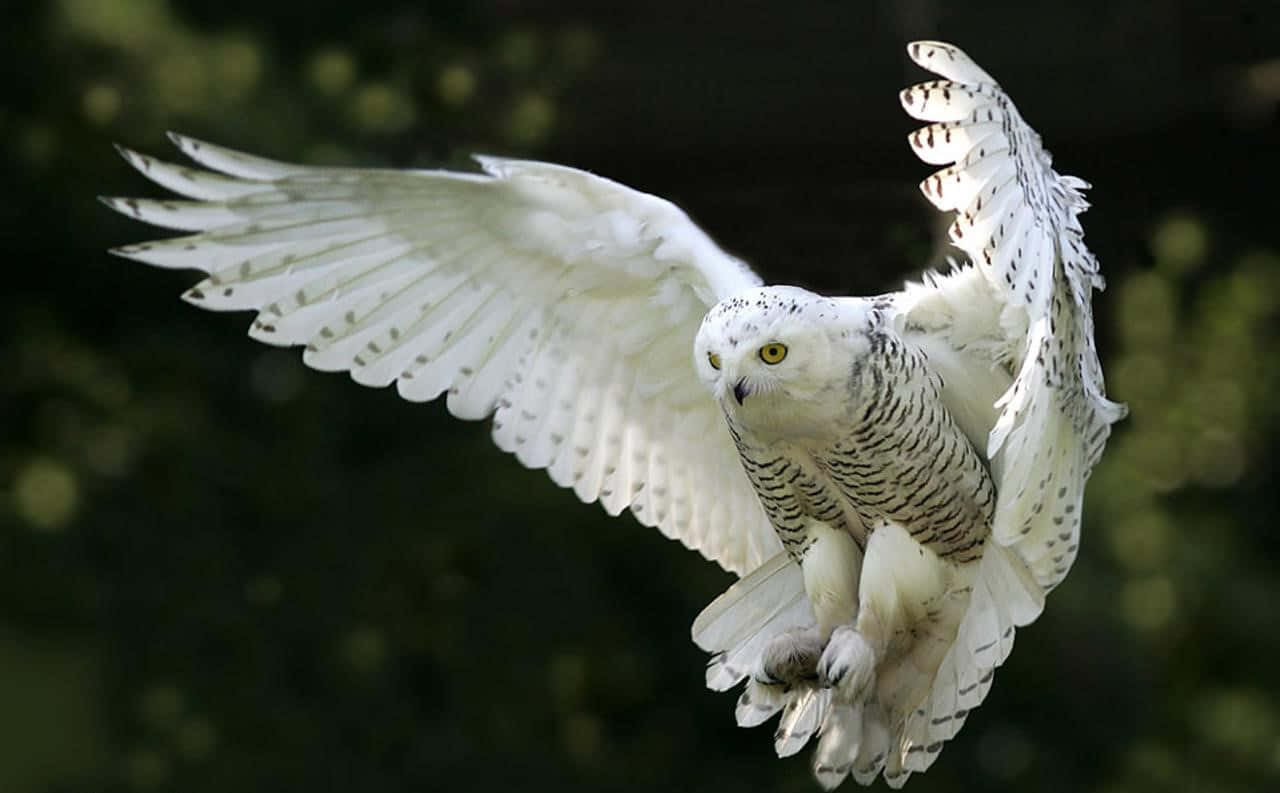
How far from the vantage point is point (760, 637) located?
113 inches

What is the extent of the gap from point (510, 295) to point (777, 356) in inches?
23.3

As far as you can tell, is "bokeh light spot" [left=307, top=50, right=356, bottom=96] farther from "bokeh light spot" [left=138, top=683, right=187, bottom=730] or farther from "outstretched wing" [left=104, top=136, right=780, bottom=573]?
"outstretched wing" [left=104, top=136, right=780, bottom=573]

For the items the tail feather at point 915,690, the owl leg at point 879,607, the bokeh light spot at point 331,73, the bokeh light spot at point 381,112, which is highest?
the bokeh light spot at point 331,73

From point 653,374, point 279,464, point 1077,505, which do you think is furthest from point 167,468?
point 1077,505

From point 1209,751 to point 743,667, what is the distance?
9.69ft

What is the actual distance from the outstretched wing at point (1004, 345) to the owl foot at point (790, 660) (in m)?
0.17

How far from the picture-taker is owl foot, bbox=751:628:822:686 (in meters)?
2.71

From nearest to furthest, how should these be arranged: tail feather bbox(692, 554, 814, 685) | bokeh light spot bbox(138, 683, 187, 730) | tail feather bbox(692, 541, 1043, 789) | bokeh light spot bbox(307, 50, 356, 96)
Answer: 1. tail feather bbox(692, 541, 1043, 789)
2. tail feather bbox(692, 554, 814, 685)
3. bokeh light spot bbox(307, 50, 356, 96)
4. bokeh light spot bbox(138, 683, 187, 730)

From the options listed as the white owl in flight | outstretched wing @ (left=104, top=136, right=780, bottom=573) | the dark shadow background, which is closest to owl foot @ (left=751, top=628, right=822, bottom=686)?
the white owl in flight

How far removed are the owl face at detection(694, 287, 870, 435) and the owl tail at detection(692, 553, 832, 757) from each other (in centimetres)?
42

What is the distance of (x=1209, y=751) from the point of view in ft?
17.9

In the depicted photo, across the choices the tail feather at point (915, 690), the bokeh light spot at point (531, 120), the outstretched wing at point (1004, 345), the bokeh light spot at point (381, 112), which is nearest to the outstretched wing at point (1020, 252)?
the outstretched wing at point (1004, 345)

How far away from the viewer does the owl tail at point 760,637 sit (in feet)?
9.09

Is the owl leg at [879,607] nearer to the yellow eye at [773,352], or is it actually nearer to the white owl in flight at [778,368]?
the white owl in flight at [778,368]
